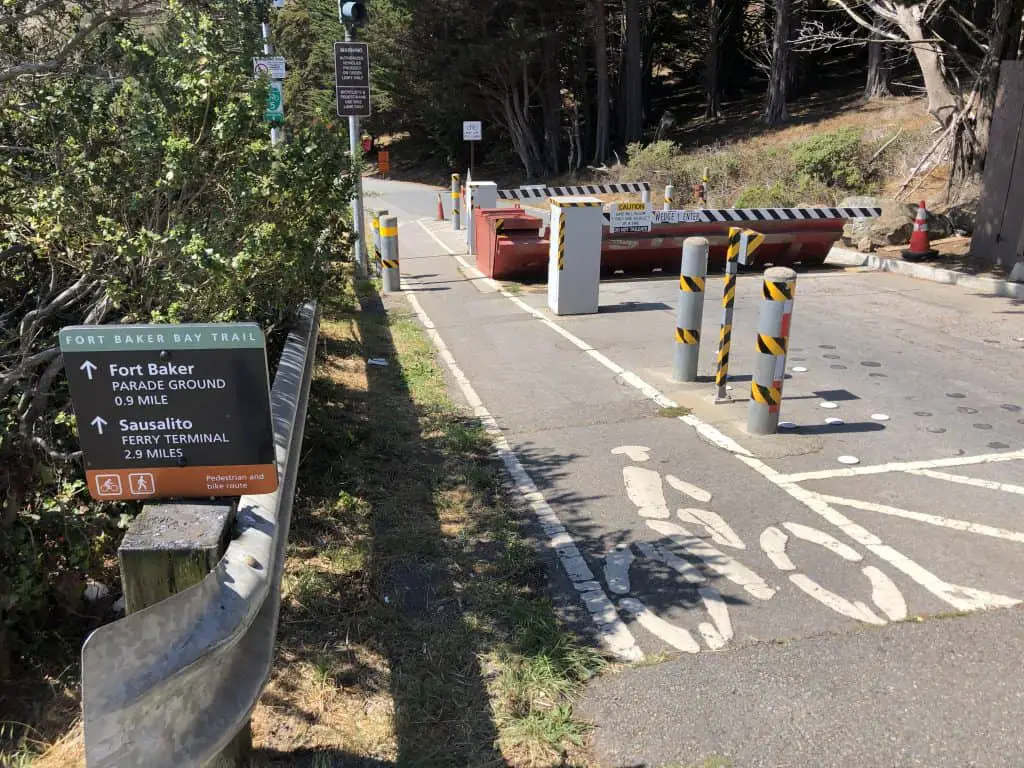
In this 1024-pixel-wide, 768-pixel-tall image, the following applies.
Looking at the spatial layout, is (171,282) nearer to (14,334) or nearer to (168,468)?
(14,334)

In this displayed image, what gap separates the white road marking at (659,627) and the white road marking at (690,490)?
55.9 inches

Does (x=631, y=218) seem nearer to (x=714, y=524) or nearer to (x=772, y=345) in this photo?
(x=772, y=345)

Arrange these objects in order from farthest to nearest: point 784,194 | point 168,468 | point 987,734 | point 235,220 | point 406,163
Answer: point 406,163 < point 784,194 < point 235,220 < point 987,734 < point 168,468

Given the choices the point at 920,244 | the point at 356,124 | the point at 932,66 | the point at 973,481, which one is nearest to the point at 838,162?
the point at 932,66

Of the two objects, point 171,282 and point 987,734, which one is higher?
point 171,282

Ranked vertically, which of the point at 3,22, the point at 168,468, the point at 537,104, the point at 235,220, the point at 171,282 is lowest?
the point at 168,468

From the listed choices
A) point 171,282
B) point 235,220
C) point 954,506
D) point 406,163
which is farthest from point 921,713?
point 406,163

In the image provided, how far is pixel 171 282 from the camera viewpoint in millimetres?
4250

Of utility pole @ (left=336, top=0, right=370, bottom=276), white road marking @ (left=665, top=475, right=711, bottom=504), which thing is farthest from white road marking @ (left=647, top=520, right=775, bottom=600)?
utility pole @ (left=336, top=0, right=370, bottom=276)

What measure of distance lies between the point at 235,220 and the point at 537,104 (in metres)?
37.4

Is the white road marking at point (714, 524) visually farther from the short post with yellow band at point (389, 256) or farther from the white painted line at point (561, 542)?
the short post with yellow band at point (389, 256)

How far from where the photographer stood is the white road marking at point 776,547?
4711 millimetres

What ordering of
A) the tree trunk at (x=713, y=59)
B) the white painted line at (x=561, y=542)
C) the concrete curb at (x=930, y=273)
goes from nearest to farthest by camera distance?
the white painted line at (x=561, y=542), the concrete curb at (x=930, y=273), the tree trunk at (x=713, y=59)

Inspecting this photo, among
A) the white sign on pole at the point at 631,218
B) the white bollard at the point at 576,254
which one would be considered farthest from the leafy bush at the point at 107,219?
the white sign on pole at the point at 631,218
